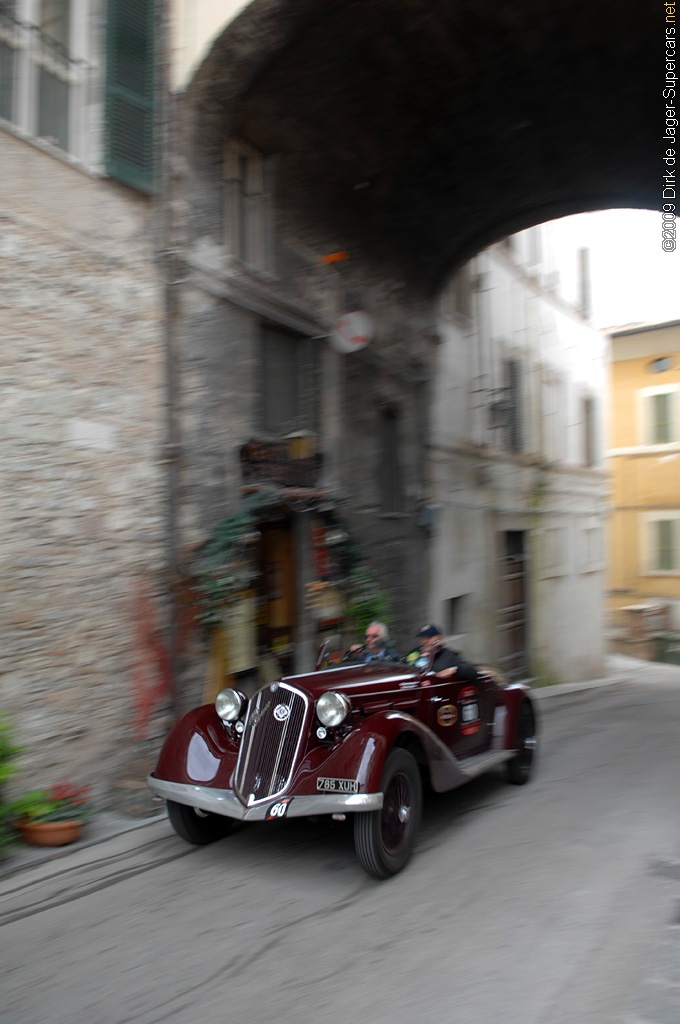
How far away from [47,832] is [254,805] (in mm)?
1698

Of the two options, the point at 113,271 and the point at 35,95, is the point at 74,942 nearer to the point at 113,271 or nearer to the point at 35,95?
the point at 113,271

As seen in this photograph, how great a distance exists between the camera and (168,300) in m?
7.84

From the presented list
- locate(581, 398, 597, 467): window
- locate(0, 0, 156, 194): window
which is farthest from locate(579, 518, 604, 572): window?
locate(0, 0, 156, 194): window

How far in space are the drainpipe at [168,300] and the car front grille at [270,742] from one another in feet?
7.96

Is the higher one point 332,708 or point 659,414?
point 659,414

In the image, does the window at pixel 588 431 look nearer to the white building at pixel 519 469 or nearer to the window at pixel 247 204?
the white building at pixel 519 469

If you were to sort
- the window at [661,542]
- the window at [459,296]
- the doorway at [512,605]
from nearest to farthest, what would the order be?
the window at [459,296] < the doorway at [512,605] < the window at [661,542]

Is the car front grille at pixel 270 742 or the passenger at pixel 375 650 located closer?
the car front grille at pixel 270 742

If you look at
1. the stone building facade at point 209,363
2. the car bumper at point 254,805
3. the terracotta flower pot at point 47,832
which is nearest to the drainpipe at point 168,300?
the stone building facade at point 209,363

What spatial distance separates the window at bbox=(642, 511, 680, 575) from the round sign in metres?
17.0

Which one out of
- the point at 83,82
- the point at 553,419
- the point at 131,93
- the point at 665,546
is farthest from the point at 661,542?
the point at 83,82

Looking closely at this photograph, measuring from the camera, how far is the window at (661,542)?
24734 millimetres

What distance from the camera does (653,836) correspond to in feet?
18.8

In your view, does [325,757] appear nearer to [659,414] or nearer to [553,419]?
[553,419]
